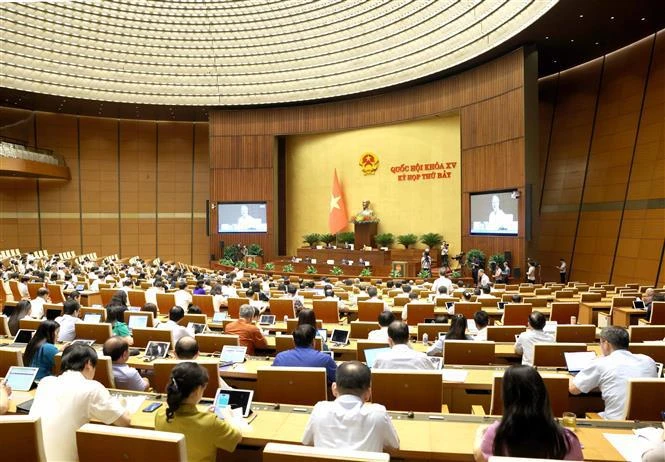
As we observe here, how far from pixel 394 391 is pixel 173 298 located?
6.50 m

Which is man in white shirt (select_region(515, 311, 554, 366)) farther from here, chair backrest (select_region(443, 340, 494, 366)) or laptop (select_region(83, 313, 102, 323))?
laptop (select_region(83, 313, 102, 323))

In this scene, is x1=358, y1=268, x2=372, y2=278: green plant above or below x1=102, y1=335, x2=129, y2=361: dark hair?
below

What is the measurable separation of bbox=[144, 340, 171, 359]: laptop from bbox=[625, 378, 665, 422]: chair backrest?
400cm

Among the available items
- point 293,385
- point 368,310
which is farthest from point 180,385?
point 368,310

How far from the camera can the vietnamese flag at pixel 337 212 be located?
2406 centimetres

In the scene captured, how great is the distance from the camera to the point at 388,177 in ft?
76.6

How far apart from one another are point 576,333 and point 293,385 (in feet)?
12.7

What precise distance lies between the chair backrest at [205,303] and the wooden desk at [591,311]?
633 cm

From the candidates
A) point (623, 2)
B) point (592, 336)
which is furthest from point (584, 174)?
point (592, 336)

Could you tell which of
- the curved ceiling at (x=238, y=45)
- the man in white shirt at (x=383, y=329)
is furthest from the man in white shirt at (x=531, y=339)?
the curved ceiling at (x=238, y=45)

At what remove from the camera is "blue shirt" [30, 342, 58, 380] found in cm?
445

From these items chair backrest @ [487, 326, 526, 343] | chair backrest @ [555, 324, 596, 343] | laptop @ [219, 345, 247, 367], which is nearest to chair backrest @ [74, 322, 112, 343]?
laptop @ [219, 345, 247, 367]

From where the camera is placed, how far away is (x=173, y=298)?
30.7 feet

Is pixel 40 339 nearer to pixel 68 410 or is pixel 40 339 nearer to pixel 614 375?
pixel 68 410
